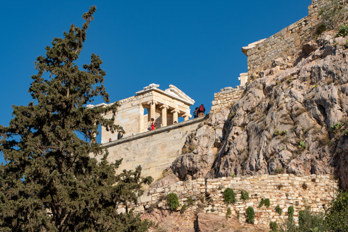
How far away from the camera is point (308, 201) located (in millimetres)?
23203

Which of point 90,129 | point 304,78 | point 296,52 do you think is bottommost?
point 90,129

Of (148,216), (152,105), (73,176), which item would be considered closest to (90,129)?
(73,176)

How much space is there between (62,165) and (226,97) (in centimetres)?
1329

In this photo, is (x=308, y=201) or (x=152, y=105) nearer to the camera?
(x=308, y=201)

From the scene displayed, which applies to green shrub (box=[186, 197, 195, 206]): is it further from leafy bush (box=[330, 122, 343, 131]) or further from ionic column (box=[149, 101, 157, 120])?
ionic column (box=[149, 101, 157, 120])

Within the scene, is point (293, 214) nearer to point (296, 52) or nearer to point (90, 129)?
point (90, 129)

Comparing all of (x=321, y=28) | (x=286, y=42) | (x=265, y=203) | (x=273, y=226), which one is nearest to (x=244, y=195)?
(x=265, y=203)

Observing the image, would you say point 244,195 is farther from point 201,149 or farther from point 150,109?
point 150,109

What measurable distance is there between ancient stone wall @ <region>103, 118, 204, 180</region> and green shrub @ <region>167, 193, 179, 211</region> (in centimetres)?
1067

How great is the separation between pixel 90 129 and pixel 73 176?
8.24ft

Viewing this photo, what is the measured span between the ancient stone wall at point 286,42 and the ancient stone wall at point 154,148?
4436mm

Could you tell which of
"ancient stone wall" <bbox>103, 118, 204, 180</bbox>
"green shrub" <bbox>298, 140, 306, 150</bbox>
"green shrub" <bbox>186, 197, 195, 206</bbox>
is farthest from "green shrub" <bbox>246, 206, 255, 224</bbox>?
"ancient stone wall" <bbox>103, 118, 204, 180</bbox>

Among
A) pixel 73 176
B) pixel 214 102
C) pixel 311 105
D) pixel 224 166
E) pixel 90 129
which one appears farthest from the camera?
pixel 214 102

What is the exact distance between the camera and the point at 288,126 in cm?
2677
